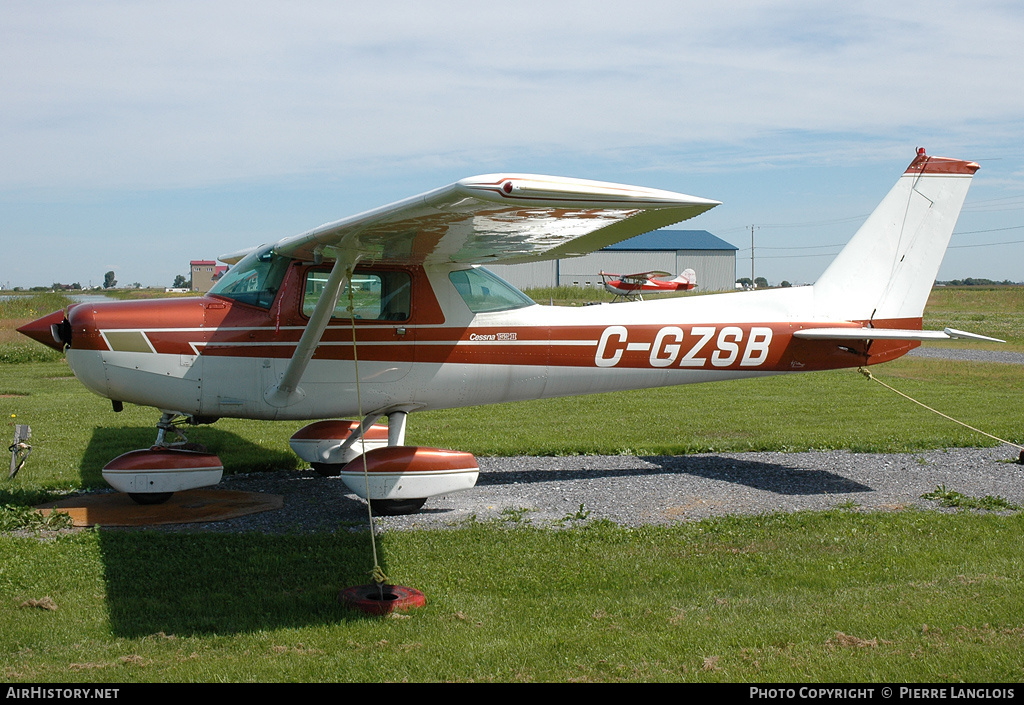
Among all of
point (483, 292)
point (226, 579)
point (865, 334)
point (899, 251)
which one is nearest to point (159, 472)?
point (226, 579)

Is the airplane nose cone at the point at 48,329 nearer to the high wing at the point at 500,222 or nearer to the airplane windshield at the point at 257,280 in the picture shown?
the airplane windshield at the point at 257,280

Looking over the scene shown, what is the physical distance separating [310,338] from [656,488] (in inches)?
147

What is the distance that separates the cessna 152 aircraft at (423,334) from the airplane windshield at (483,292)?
2 cm

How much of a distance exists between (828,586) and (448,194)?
11.6 feet

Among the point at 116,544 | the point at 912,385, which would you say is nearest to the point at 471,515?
the point at 116,544

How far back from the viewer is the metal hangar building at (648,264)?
76500 millimetres

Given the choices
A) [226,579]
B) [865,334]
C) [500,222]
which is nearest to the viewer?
[226,579]

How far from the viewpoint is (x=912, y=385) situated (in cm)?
1661

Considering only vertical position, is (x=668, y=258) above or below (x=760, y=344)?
below

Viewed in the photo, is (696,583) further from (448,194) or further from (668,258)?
(668,258)

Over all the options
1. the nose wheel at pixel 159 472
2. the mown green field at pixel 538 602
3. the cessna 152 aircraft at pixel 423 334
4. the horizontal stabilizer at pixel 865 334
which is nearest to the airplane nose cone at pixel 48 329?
the cessna 152 aircraft at pixel 423 334

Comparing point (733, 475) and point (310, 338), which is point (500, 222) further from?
point (733, 475)

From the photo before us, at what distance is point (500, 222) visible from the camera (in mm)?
5703

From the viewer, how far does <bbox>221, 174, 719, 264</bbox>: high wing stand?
4512 millimetres
